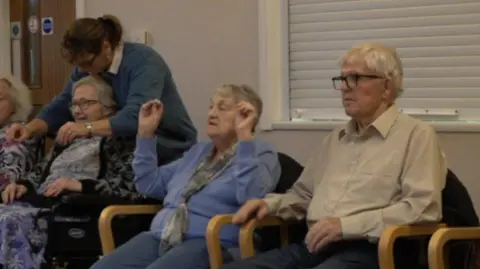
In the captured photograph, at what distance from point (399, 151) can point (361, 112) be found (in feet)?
0.61

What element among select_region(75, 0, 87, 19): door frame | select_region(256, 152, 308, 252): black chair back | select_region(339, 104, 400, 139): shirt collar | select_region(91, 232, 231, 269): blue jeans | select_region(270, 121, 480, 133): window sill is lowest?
select_region(91, 232, 231, 269): blue jeans

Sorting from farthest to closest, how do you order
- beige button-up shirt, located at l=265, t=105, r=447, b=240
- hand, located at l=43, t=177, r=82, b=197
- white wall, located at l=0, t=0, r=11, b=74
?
white wall, located at l=0, t=0, r=11, b=74 < hand, located at l=43, t=177, r=82, b=197 < beige button-up shirt, located at l=265, t=105, r=447, b=240

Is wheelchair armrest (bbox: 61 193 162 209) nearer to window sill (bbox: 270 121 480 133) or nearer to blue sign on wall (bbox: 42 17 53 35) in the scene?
A: window sill (bbox: 270 121 480 133)

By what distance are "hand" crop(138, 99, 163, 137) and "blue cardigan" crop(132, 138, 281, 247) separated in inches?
1.2

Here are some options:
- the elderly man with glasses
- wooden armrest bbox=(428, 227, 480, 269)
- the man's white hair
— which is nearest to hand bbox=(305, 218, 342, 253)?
the elderly man with glasses

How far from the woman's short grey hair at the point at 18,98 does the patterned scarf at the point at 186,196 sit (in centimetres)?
126

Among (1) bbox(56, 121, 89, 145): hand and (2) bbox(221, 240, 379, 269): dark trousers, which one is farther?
(1) bbox(56, 121, 89, 145): hand

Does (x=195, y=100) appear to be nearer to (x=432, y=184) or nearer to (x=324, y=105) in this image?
(x=324, y=105)

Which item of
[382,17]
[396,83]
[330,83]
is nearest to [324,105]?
[330,83]

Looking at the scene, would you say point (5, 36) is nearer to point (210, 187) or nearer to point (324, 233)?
point (210, 187)

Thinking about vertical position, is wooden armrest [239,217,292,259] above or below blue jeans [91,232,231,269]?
above

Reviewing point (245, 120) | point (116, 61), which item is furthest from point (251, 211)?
point (116, 61)

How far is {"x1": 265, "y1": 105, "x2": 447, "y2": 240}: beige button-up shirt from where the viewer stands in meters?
2.49

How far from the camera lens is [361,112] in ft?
8.75
